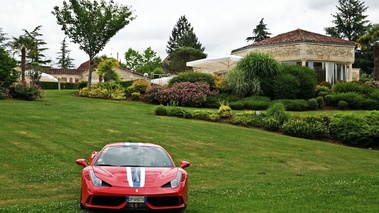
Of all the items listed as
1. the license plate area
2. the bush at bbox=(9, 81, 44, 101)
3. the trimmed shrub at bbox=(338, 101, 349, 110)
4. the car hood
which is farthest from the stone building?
the license plate area

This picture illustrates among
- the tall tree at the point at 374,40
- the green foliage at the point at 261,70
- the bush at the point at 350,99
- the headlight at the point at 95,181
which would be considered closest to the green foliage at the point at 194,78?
the green foliage at the point at 261,70

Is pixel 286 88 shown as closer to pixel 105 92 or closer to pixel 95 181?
pixel 105 92

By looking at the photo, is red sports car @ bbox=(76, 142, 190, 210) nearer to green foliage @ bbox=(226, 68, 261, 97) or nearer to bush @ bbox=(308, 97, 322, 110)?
bush @ bbox=(308, 97, 322, 110)

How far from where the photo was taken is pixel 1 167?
1032 centimetres

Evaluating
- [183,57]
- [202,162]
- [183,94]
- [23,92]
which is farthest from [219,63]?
[183,57]

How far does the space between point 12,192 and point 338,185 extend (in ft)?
21.8

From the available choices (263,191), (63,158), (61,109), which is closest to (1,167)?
(63,158)

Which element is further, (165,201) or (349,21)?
(349,21)

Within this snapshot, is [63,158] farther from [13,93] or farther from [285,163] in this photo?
[13,93]

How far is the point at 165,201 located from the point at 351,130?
13804mm

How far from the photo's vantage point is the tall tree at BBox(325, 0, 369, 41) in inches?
2559

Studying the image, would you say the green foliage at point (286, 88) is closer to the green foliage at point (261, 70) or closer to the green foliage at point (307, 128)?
the green foliage at point (261, 70)

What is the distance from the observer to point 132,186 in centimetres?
659

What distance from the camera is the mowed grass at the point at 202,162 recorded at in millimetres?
7777
